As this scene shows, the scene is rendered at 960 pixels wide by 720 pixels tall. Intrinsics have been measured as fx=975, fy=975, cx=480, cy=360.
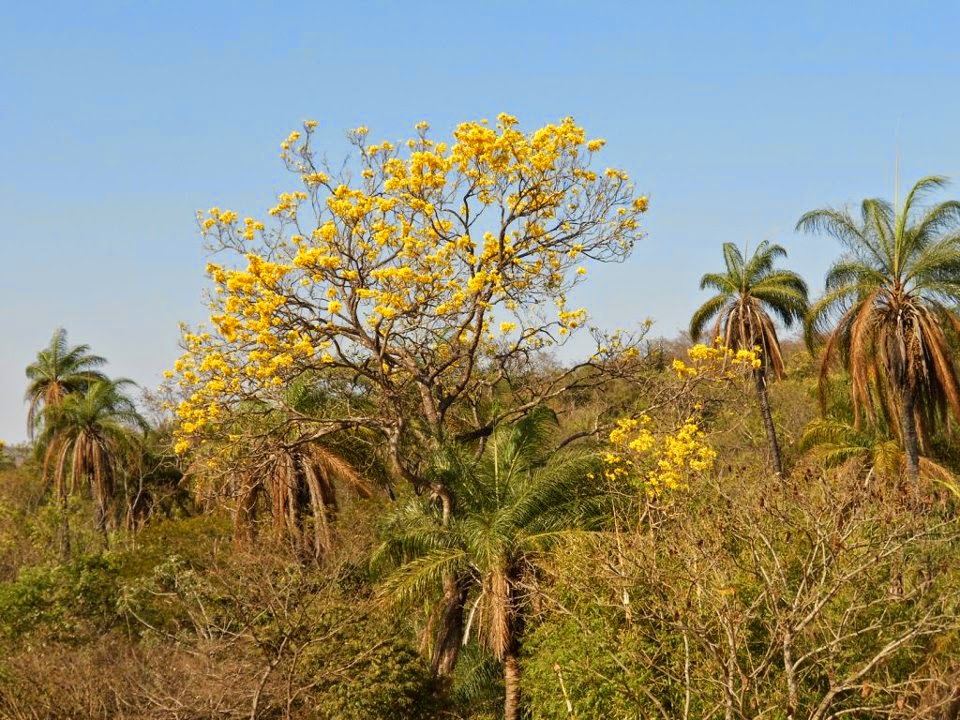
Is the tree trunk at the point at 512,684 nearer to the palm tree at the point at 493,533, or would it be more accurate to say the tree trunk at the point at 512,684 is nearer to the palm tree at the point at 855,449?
the palm tree at the point at 493,533

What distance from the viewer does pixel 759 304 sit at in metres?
26.2

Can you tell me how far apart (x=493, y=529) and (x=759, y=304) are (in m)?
14.8

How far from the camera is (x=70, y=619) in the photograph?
17.0 metres

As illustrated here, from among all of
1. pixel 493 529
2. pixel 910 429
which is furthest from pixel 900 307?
pixel 493 529

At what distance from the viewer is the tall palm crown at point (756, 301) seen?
2595 cm

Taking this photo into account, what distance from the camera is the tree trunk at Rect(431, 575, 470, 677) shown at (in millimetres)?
15227

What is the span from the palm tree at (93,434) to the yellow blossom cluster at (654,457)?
55.8 feet

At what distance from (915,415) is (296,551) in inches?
511

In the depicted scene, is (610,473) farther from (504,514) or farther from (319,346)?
(319,346)

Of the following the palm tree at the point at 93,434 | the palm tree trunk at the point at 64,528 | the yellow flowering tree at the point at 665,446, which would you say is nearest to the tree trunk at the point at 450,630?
the yellow flowering tree at the point at 665,446

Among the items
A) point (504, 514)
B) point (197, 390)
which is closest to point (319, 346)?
point (197, 390)

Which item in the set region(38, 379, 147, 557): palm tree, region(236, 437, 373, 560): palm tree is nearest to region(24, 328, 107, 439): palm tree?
region(38, 379, 147, 557): palm tree

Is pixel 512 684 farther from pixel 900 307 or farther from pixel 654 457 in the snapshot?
pixel 900 307

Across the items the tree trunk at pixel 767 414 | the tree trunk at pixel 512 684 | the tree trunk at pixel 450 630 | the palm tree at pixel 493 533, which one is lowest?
the tree trunk at pixel 512 684
